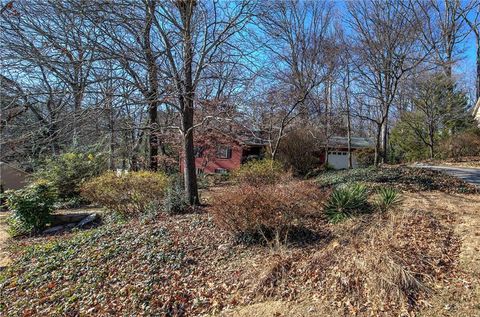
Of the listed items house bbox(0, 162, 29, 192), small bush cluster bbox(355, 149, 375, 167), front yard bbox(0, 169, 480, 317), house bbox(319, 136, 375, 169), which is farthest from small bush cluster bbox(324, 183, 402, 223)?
house bbox(319, 136, 375, 169)

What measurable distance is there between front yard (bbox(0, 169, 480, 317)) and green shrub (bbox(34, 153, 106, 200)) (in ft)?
18.5

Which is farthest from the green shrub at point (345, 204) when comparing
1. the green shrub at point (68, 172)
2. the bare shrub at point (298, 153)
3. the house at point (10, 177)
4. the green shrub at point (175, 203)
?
the house at point (10, 177)

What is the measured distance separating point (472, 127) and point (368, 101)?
7001 millimetres

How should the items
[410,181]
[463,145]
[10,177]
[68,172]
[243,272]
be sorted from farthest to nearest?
[463,145]
[10,177]
[68,172]
[410,181]
[243,272]

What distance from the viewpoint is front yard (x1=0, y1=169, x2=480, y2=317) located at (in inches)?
128

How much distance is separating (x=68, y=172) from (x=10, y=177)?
4.07 metres

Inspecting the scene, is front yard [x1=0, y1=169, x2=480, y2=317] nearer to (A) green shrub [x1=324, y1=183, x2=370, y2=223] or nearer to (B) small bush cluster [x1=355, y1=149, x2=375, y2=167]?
(A) green shrub [x1=324, y1=183, x2=370, y2=223]

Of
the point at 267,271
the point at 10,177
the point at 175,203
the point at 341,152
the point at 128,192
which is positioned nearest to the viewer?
the point at 267,271

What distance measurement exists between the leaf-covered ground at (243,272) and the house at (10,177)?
9358 millimetres

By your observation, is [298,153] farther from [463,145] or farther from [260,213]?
[463,145]

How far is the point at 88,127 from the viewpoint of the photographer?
21.9 ft

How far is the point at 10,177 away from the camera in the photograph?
1327cm

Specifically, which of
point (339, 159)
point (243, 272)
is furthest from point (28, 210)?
point (339, 159)

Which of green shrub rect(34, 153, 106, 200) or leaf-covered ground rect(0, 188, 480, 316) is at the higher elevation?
green shrub rect(34, 153, 106, 200)
